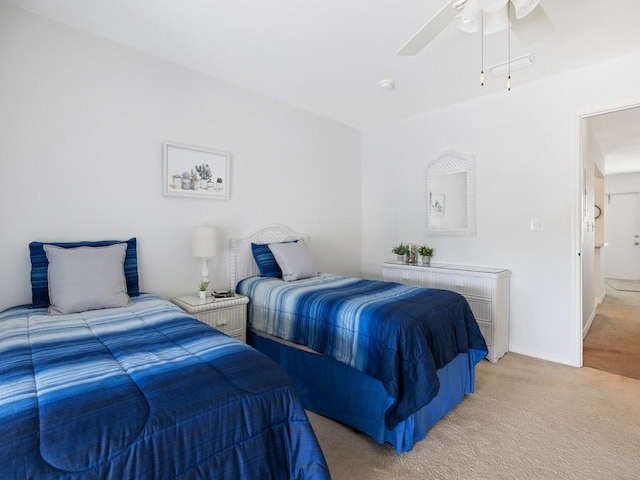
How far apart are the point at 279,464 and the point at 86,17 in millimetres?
2806

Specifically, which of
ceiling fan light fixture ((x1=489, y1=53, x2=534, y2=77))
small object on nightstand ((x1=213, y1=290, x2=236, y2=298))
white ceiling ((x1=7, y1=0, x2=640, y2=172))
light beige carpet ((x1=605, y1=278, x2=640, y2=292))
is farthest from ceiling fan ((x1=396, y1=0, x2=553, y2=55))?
light beige carpet ((x1=605, y1=278, x2=640, y2=292))

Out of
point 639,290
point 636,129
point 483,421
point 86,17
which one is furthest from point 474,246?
point 639,290

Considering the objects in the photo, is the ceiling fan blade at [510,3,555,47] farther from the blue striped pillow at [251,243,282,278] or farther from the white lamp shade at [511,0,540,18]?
the blue striped pillow at [251,243,282,278]

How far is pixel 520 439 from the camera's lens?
6.35ft

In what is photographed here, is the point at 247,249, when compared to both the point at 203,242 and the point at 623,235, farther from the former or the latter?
the point at 623,235

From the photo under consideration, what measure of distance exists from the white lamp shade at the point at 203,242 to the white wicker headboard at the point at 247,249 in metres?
0.43

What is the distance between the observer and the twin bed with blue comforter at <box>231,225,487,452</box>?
1.78 meters

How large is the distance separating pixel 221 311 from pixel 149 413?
1.66 meters

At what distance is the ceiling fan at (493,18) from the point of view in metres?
1.57

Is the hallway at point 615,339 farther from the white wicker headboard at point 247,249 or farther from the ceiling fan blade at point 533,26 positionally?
the white wicker headboard at point 247,249

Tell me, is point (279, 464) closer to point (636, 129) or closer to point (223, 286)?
point (223, 286)

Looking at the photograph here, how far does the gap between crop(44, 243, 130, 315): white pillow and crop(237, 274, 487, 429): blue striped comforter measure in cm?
104

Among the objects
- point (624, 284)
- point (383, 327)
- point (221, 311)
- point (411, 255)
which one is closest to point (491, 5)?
point (383, 327)

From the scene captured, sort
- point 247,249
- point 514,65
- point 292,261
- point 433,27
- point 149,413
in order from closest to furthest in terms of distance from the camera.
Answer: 1. point 149,413
2. point 433,27
3. point 514,65
4. point 292,261
5. point 247,249
